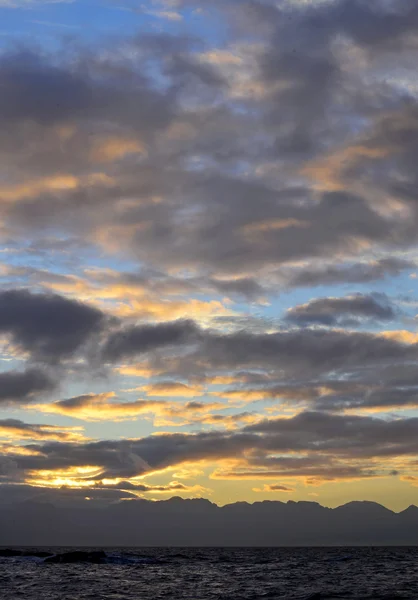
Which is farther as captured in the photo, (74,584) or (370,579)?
(370,579)

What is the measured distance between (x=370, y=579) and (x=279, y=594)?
28.1 meters

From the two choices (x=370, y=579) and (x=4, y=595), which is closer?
Answer: (x=4, y=595)

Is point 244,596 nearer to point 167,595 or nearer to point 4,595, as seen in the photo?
point 167,595

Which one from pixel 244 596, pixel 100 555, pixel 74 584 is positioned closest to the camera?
pixel 244 596

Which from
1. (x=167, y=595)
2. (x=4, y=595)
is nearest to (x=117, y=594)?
(x=167, y=595)

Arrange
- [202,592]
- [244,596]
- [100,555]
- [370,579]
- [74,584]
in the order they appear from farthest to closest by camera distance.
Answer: [100,555] → [370,579] → [74,584] → [202,592] → [244,596]

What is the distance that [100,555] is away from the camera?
6836 inches

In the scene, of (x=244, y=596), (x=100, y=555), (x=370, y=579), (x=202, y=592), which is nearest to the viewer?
(x=244, y=596)

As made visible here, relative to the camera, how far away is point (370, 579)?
96.8m

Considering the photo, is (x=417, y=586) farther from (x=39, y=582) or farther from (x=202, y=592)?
(x=39, y=582)

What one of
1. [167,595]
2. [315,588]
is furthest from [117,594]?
[315,588]

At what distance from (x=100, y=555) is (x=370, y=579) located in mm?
94788

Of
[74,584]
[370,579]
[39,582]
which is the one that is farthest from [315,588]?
[39,582]

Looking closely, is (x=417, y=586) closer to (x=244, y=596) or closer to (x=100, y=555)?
(x=244, y=596)
